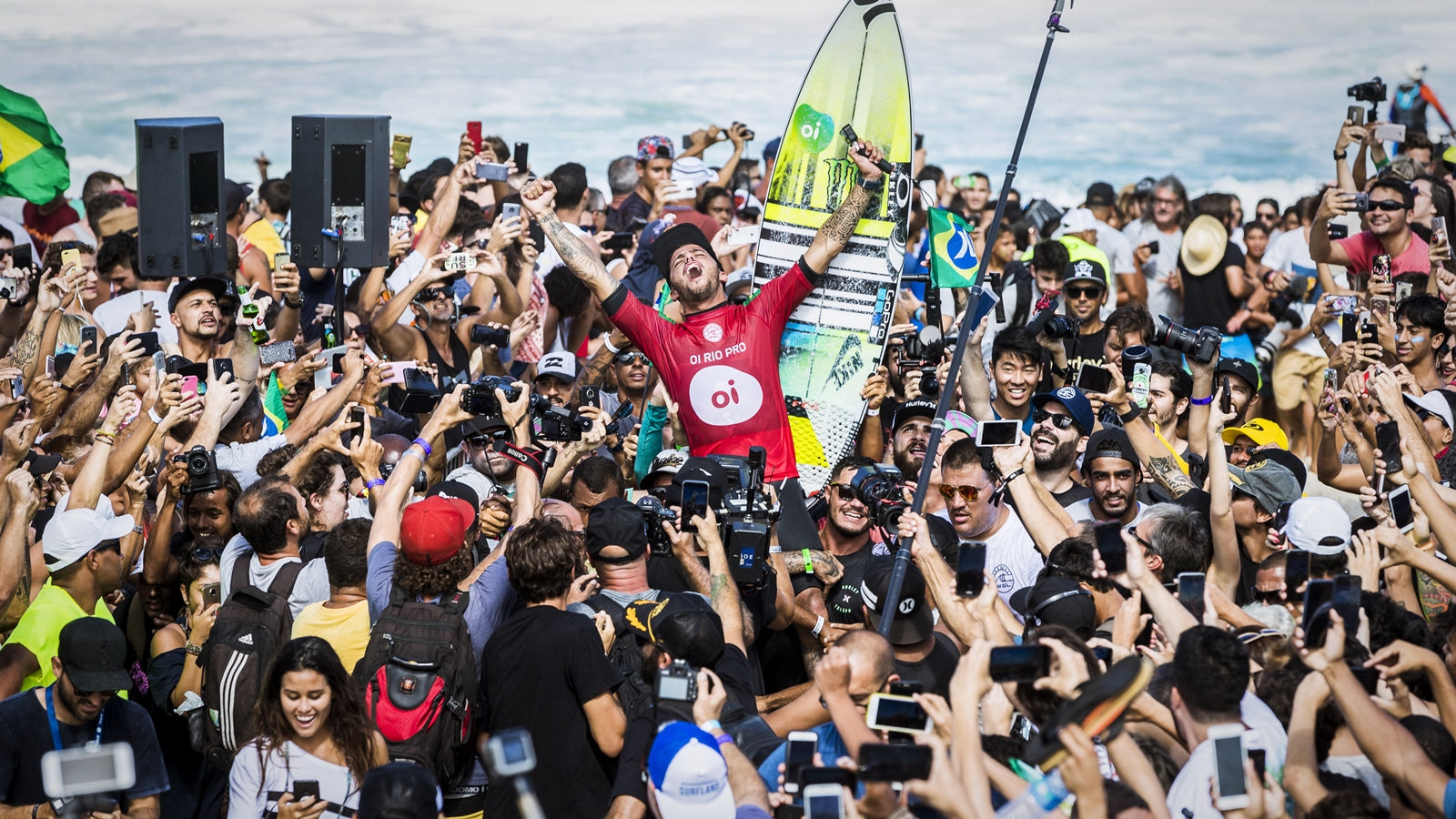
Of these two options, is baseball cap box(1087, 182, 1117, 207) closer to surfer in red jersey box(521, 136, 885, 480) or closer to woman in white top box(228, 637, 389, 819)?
surfer in red jersey box(521, 136, 885, 480)

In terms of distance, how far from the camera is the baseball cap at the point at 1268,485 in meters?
4.61

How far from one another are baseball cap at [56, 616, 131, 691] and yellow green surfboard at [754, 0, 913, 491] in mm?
3094

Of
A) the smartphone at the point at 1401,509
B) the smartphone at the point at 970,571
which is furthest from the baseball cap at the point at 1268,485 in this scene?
the smartphone at the point at 970,571

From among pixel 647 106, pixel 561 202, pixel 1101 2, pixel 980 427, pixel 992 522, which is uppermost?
pixel 1101 2

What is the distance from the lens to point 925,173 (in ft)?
40.1

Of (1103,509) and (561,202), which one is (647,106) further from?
(1103,509)

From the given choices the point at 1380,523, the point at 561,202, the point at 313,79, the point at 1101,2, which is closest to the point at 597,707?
the point at 1380,523

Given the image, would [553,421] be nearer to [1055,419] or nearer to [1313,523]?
[1055,419]

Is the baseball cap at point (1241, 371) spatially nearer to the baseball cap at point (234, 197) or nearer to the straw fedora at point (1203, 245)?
the straw fedora at point (1203, 245)

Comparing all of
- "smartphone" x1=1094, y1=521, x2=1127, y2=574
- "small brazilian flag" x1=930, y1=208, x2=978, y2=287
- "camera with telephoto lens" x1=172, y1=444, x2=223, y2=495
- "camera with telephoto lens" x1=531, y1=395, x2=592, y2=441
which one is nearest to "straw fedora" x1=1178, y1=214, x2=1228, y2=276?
"small brazilian flag" x1=930, y1=208, x2=978, y2=287

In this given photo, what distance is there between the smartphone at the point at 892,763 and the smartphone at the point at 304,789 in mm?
1477

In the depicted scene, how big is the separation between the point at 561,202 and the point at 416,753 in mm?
5580

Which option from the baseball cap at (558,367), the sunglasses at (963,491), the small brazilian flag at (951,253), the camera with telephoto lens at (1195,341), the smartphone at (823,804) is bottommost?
the smartphone at (823,804)

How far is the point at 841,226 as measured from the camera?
18.4 ft
